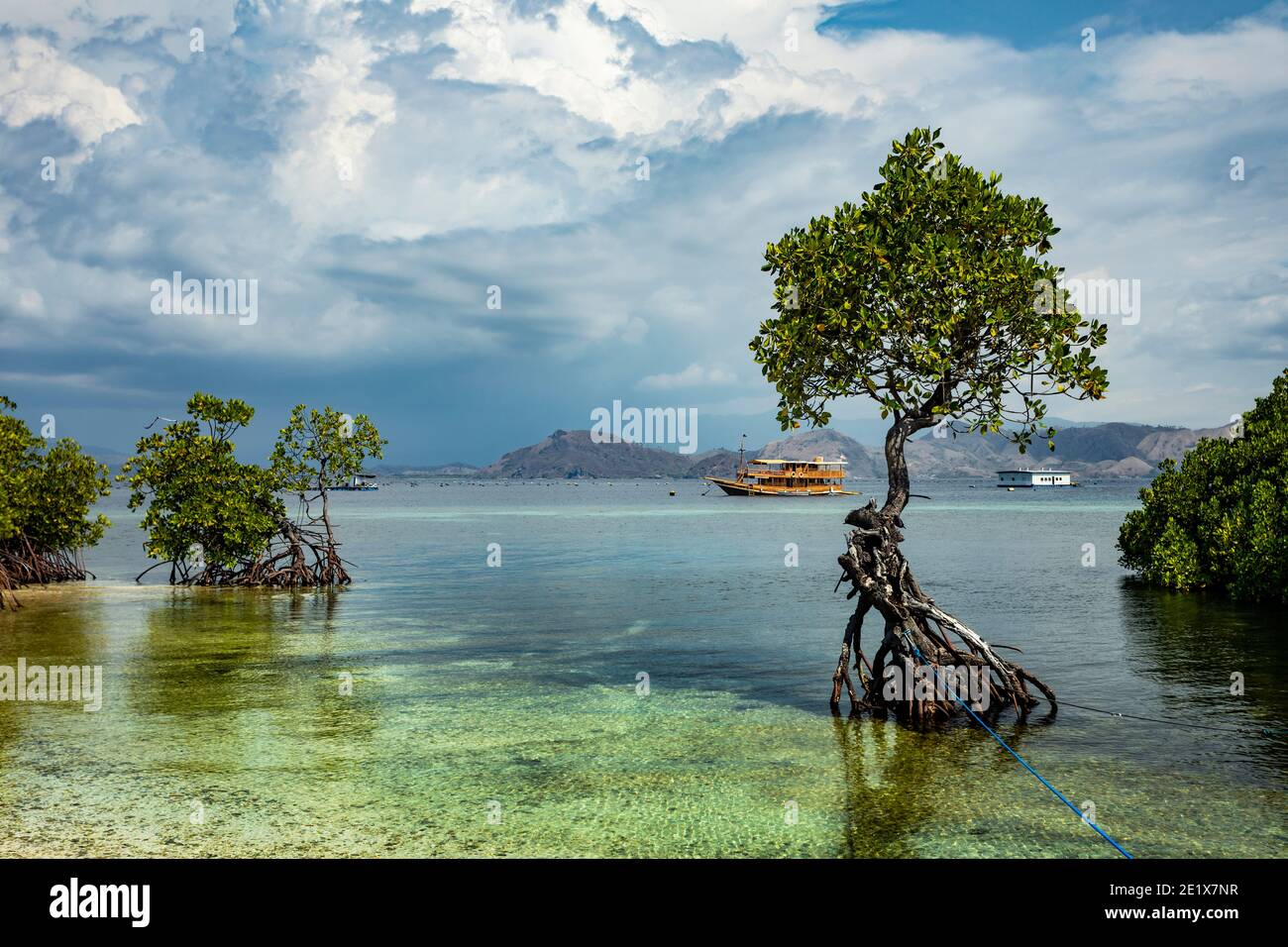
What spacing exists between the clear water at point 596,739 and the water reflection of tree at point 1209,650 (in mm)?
143

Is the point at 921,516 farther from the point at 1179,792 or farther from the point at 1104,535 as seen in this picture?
the point at 1179,792

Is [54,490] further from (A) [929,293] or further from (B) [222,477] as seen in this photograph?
(A) [929,293]

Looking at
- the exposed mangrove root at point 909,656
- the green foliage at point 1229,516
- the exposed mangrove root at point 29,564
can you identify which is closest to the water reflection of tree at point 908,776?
the exposed mangrove root at point 909,656

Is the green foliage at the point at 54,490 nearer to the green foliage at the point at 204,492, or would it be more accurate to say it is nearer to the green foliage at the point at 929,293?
the green foliage at the point at 204,492

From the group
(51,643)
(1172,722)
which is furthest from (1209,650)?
(51,643)

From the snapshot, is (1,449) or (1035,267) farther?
(1,449)

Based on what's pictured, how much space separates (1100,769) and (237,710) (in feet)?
49.8

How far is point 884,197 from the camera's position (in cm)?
1725

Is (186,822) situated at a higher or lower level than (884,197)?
lower

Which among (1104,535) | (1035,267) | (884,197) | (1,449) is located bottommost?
(1104,535)

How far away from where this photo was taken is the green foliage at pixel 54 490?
1455 inches

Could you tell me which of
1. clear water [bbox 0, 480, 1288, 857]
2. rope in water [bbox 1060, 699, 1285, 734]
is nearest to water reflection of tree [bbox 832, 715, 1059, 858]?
clear water [bbox 0, 480, 1288, 857]
